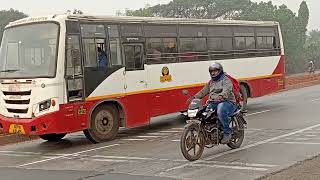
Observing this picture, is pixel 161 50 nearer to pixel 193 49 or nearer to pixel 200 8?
pixel 193 49

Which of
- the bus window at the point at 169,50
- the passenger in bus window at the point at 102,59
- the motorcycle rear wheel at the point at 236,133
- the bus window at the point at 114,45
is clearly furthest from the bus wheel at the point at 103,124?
the motorcycle rear wheel at the point at 236,133

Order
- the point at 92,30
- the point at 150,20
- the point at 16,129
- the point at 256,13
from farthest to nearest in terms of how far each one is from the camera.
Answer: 1. the point at 256,13
2. the point at 150,20
3. the point at 92,30
4. the point at 16,129

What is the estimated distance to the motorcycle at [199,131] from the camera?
914 cm

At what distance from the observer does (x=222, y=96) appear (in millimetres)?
9758

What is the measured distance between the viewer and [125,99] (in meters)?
13.4

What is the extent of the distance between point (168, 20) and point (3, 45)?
4831mm

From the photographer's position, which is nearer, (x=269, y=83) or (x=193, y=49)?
(x=193, y=49)

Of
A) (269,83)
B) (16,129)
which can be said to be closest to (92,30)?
(16,129)

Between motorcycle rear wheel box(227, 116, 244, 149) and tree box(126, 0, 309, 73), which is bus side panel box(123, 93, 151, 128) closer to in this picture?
motorcycle rear wheel box(227, 116, 244, 149)

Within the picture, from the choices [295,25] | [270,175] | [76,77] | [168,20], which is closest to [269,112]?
[168,20]

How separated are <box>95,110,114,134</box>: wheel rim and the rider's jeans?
3817 mm

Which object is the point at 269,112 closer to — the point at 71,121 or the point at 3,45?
→ the point at 71,121

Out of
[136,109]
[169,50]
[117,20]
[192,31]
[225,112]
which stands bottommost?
[136,109]

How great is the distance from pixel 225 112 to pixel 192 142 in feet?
3.07
